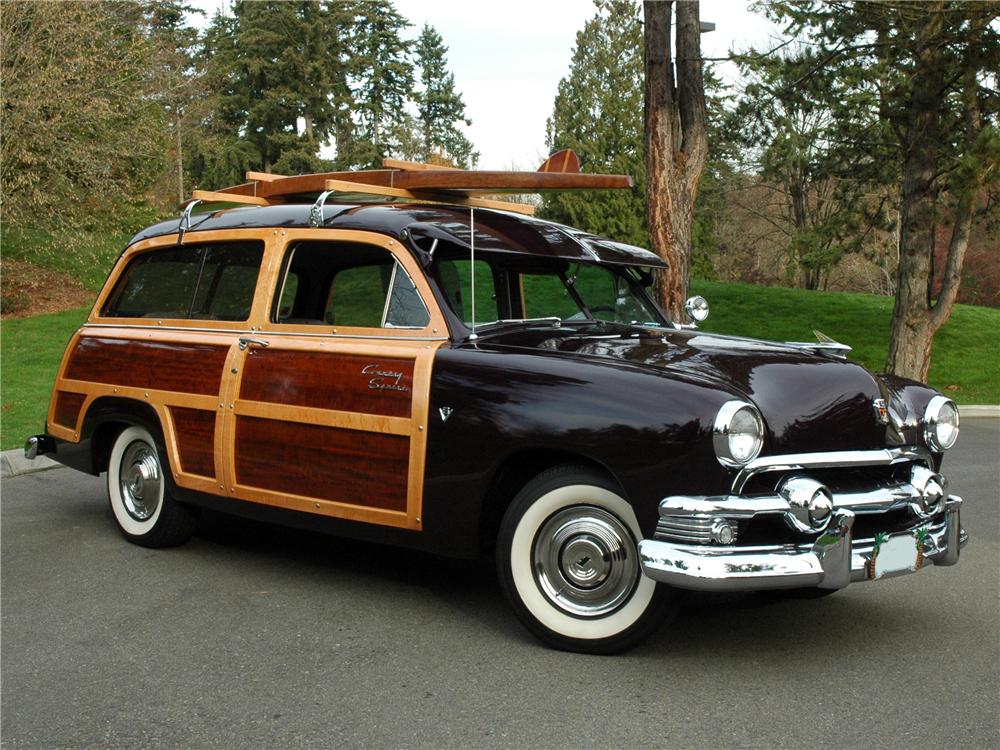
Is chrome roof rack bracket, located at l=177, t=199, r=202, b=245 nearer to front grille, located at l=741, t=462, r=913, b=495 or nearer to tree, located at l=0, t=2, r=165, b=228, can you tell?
front grille, located at l=741, t=462, r=913, b=495

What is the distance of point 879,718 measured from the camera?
372 centimetres

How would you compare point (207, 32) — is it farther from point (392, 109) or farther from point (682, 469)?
point (682, 469)

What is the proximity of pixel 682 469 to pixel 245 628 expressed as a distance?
214cm

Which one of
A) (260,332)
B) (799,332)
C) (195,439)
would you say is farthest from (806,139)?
(195,439)

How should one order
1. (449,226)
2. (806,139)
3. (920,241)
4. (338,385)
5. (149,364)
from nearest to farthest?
(338,385) < (449,226) < (149,364) < (920,241) < (806,139)

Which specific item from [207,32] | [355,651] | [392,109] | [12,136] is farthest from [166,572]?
[207,32]

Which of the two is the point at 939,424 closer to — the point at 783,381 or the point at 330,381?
the point at 783,381

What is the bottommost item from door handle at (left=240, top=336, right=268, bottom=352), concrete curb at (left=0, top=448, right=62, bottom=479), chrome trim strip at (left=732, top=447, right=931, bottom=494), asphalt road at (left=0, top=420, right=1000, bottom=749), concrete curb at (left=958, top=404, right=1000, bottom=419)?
concrete curb at (left=0, top=448, right=62, bottom=479)

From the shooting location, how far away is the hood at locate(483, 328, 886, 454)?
167 inches

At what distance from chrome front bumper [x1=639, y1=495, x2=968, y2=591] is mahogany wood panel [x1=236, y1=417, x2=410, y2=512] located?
1372mm

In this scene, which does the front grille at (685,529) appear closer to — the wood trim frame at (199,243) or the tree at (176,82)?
the wood trim frame at (199,243)

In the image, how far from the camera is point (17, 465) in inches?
361

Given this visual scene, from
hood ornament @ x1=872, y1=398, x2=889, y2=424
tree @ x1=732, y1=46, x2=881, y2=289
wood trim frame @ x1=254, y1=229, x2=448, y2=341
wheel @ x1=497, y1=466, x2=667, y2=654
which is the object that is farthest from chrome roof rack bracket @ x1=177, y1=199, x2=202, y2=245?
tree @ x1=732, y1=46, x2=881, y2=289

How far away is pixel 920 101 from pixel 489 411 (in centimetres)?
1408
